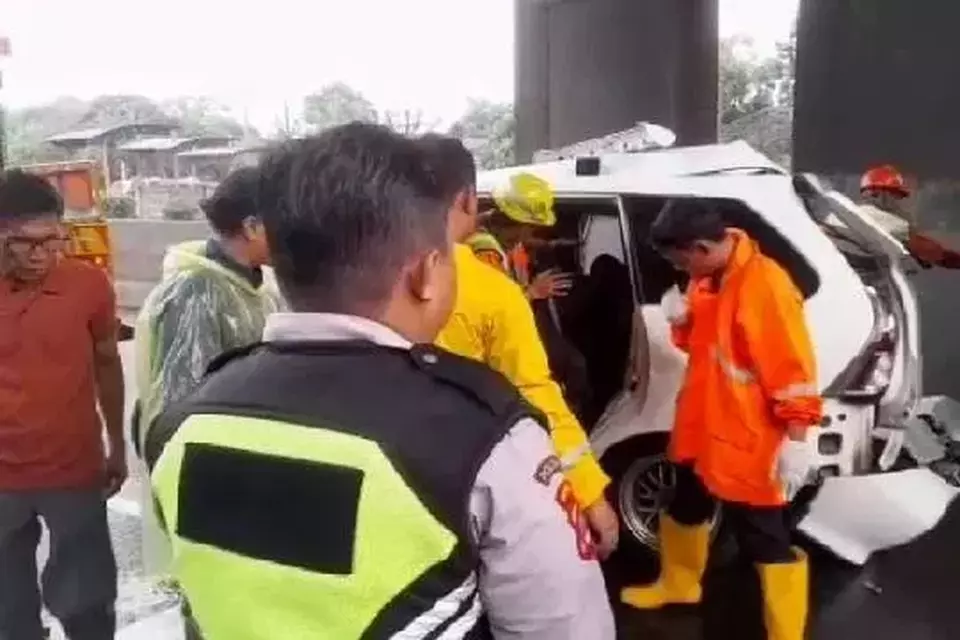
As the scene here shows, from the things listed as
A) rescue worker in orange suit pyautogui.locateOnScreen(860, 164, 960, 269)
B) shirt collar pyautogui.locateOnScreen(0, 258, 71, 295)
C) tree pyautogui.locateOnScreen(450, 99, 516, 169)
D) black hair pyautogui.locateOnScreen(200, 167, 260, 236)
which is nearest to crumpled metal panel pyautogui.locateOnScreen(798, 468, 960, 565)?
rescue worker in orange suit pyautogui.locateOnScreen(860, 164, 960, 269)

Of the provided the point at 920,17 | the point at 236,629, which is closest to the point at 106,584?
→ the point at 236,629

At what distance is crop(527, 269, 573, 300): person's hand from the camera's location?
4.59 metres

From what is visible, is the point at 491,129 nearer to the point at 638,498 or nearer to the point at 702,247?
the point at 638,498

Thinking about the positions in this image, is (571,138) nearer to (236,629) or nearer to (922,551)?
(922,551)

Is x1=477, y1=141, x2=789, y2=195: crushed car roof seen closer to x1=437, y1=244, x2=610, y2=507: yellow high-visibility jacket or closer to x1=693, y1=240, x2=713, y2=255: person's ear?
x1=693, y1=240, x2=713, y2=255: person's ear

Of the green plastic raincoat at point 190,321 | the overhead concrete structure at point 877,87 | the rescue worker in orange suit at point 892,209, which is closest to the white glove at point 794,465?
the green plastic raincoat at point 190,321

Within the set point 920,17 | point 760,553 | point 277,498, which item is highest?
point 920,17

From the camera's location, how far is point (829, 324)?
4.34m

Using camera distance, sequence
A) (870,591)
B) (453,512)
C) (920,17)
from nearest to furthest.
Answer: (453,512)
(870,591)
(920,17)

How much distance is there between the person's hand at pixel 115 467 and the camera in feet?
11.1

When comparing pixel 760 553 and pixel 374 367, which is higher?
pixel 374 367

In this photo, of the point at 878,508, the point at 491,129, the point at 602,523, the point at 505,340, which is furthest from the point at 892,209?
the point at 602,523

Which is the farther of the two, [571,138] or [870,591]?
[571,138]

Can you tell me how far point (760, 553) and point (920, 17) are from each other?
8186mm
